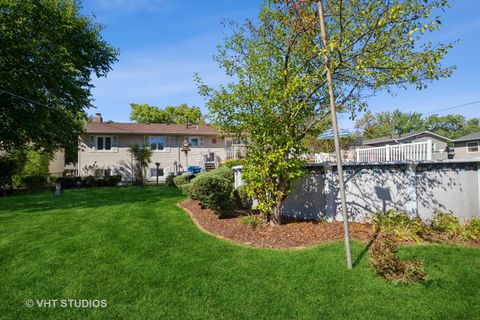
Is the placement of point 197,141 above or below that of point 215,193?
above

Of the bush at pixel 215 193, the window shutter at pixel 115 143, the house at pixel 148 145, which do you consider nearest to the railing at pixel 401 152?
the bush at pixel 215 193

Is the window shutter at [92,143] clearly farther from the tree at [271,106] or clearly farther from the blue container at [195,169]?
the tree at [271,106]

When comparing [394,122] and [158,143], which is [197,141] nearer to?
[158,143]

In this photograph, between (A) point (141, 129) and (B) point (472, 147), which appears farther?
(B) point (472, 147)

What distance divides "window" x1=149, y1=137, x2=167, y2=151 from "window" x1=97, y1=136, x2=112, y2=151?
3244mm

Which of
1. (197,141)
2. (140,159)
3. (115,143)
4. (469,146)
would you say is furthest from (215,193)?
(469,146)

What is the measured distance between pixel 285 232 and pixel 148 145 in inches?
805

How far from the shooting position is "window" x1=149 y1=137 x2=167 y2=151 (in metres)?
24.3

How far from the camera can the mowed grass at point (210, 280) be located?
3143 mm

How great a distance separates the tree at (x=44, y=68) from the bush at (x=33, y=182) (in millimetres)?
2143

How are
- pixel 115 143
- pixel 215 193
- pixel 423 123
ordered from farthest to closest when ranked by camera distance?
pixel 423 123 → pixel 115 143 → pixel 215 193

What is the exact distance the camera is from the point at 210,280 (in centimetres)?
390

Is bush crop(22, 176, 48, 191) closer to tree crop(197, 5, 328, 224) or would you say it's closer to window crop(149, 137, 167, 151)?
window crop(149, 137, 167, 151)

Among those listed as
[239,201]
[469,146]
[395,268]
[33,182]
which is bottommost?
[395,268]
